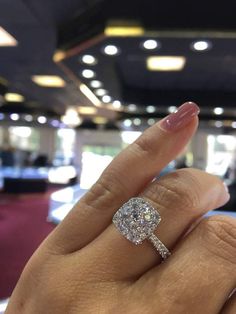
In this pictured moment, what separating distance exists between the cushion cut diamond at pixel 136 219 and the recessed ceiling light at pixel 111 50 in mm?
3608

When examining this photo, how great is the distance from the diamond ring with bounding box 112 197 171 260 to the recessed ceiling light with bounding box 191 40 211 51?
3.35 meters

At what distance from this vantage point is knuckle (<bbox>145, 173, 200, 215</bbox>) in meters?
0.34

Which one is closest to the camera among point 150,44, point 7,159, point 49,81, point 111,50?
point 150,44

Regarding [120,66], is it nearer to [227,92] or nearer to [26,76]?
[26,76]

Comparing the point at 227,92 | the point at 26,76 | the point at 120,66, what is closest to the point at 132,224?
the point at 120,66

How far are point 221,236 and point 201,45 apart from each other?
11.5 ft

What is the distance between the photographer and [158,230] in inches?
13.0

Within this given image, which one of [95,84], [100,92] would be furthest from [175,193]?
[100,92]

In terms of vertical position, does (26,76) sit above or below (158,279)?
above

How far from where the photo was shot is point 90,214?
36 centimetres

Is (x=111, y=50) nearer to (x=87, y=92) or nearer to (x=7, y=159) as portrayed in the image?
(x=87, y=92)

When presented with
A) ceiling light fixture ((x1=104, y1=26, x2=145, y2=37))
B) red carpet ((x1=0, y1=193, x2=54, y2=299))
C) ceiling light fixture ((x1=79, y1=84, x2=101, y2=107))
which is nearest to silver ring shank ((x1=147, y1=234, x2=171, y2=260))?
red carpet ((x1=0, y1=193, x2=54, y2=299))

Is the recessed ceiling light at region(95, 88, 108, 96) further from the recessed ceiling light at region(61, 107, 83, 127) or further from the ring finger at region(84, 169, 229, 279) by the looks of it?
the ring finger at region(84, 169, 229, 279)

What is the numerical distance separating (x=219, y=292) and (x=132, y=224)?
3.7 inches
